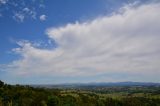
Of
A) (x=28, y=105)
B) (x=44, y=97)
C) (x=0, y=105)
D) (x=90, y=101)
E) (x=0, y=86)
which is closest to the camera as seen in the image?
(x=0, y=105)

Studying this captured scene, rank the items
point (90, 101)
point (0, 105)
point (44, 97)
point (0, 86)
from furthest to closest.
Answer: point (90, 101) < point (0, 86) < point (44, 97) < point (0, 105)

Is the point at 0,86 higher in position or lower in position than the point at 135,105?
higher

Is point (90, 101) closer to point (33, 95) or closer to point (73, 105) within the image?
point (73, 105)

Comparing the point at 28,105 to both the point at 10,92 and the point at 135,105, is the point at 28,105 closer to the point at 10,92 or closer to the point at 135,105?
the point at 10,92

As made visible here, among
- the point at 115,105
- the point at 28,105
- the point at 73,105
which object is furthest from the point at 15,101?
the point at 115,105

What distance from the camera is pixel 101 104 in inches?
7569

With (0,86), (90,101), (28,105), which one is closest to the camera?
(28,105)

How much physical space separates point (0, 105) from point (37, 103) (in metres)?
28.1

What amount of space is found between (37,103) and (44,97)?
34.2 ft

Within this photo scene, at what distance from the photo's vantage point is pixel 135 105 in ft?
649

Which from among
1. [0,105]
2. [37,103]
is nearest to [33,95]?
[37,103]

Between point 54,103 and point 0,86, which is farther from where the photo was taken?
point 0,86

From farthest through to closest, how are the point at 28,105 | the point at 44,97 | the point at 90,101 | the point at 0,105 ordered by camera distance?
the point at 90,101 < the point at 44,97 < the point at 28,105 < the point at 0,105

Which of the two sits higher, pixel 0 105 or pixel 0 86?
pixel 0 86
